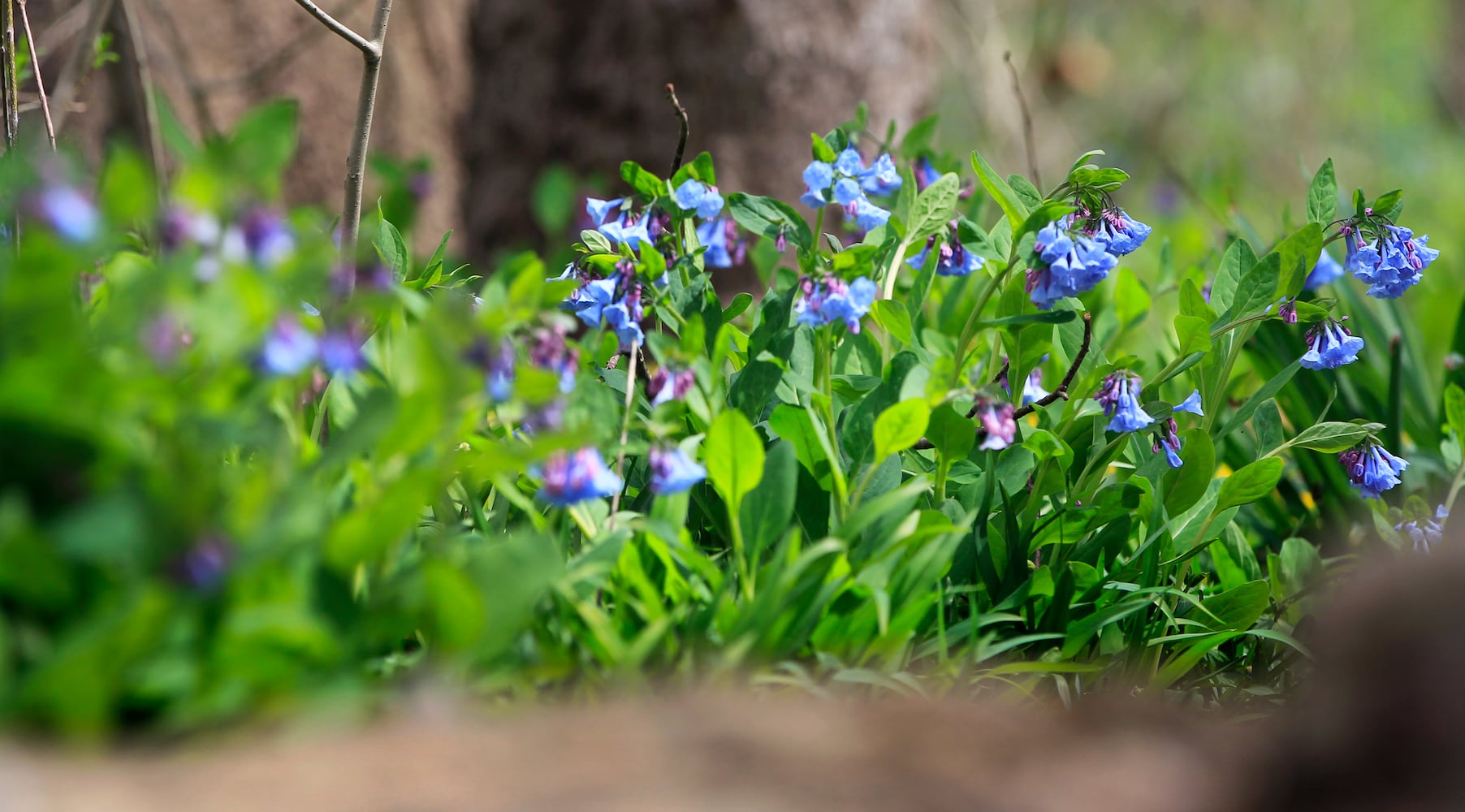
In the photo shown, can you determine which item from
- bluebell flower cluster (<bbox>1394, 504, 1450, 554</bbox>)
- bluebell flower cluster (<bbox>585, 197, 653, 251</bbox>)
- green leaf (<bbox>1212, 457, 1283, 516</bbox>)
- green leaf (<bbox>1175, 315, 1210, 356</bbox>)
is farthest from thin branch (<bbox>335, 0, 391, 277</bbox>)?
bluebell flower cluster (<bbox>1394, 504, 1450, 554</bbox>)

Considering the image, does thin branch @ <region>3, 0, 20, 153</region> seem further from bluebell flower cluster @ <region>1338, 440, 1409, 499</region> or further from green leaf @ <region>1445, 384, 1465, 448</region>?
green leaf @ <region>1445, 384, 1465, 448</region>

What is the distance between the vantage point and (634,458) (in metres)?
1.59

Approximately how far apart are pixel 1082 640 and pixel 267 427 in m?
0.99

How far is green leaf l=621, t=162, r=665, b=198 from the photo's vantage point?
1.53 m

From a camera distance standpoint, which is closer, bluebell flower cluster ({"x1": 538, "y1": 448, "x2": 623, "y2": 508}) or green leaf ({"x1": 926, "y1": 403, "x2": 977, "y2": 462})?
bluebell flower cluster ({"x1": 538, "y1": 448, "x2": 623, "y2": 508})

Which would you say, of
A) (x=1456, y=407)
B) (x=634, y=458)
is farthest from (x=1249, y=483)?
(x=634, y=458)

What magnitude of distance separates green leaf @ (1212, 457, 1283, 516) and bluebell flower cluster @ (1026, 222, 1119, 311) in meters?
0.33

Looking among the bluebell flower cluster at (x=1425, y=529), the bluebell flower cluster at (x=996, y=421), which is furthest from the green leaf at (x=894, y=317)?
the bluebell flower cluster at (x=1425, y=529)

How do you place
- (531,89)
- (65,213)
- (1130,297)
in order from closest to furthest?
(65,213) < (1130,297) < (531,89)

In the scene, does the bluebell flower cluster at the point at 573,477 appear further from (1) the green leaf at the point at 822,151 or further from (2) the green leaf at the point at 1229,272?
(2) the green leaf at the point at 1229,272

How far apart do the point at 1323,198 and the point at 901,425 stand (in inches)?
30.6

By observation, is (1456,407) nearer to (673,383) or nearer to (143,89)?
(673,383)

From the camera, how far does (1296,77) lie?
34.6ft

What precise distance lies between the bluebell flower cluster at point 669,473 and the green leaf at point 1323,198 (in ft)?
3.29
